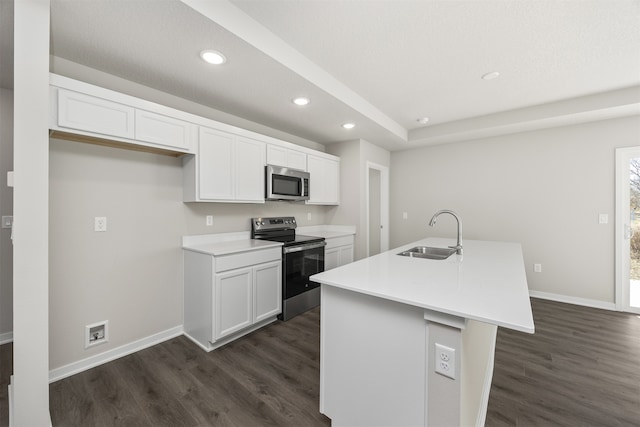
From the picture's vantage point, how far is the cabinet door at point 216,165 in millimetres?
2504

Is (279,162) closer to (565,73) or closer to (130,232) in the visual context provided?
(130,232)

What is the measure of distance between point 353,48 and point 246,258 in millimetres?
2059

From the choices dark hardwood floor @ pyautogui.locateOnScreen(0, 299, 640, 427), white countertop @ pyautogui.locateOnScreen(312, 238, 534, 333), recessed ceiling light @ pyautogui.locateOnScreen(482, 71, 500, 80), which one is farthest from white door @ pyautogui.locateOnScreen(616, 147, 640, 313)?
white countertop @ pyautogui.locateOnScreen(312, 238, 534, 333)

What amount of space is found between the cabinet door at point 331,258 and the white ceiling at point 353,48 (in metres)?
1.84

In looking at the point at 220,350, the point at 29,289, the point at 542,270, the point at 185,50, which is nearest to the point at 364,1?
the point at 185,50

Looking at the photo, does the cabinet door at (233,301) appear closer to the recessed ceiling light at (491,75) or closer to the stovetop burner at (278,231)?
the stovetop burner at (278,231)

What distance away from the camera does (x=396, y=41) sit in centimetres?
202

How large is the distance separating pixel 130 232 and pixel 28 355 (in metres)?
1.11

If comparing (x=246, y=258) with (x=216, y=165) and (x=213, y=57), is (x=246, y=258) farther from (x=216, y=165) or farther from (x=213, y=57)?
(x=213, y=57)

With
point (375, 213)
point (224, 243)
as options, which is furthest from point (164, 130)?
point (375, 213)

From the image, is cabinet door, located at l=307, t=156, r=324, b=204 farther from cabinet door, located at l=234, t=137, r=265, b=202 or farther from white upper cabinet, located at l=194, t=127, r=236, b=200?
white upper cabinet, located at l=194, t=127, r=236, b=200

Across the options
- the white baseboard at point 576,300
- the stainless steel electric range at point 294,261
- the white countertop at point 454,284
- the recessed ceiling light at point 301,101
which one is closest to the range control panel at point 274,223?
the stainless steel electric range at point 294,261

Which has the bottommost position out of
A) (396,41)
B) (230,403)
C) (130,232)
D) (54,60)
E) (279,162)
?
(230,403)

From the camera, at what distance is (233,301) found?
2455 mm
